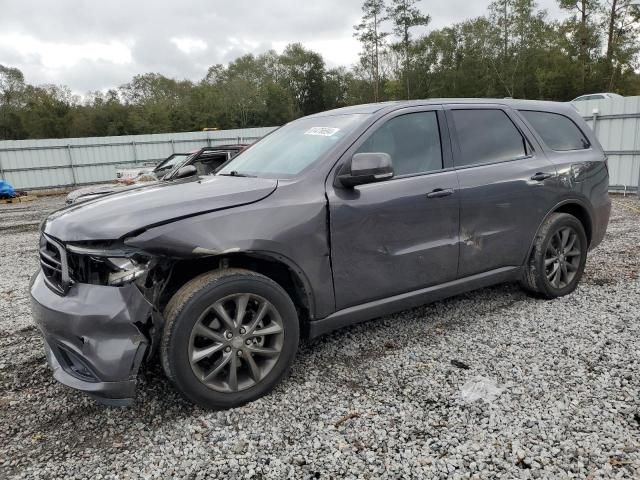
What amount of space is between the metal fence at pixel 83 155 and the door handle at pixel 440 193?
719 inches

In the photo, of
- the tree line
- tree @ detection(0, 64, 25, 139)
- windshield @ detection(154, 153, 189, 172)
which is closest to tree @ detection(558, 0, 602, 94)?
the tree line

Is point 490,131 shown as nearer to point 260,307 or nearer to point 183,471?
point 260,307

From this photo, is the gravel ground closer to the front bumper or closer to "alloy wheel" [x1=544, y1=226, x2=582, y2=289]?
the front bumper

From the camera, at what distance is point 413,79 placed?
41719mm

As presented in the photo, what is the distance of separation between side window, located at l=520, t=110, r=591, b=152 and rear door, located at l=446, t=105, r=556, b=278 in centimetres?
18

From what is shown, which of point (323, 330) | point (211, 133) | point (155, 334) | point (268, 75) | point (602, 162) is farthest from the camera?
point (268, 75)

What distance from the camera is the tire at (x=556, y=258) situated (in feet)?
13.1

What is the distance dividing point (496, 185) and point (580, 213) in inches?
51.4

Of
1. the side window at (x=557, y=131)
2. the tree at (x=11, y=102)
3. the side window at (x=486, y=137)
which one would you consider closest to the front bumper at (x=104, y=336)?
the side window at (x=486, y=137)

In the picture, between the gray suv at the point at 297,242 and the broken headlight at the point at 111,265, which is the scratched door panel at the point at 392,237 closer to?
the gray suv at the point at 297,242

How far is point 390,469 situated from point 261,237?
1.36m

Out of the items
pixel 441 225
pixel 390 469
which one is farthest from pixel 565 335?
pixel 390 469

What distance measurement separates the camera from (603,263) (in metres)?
5.41

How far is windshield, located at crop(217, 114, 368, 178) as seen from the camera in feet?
10.3
